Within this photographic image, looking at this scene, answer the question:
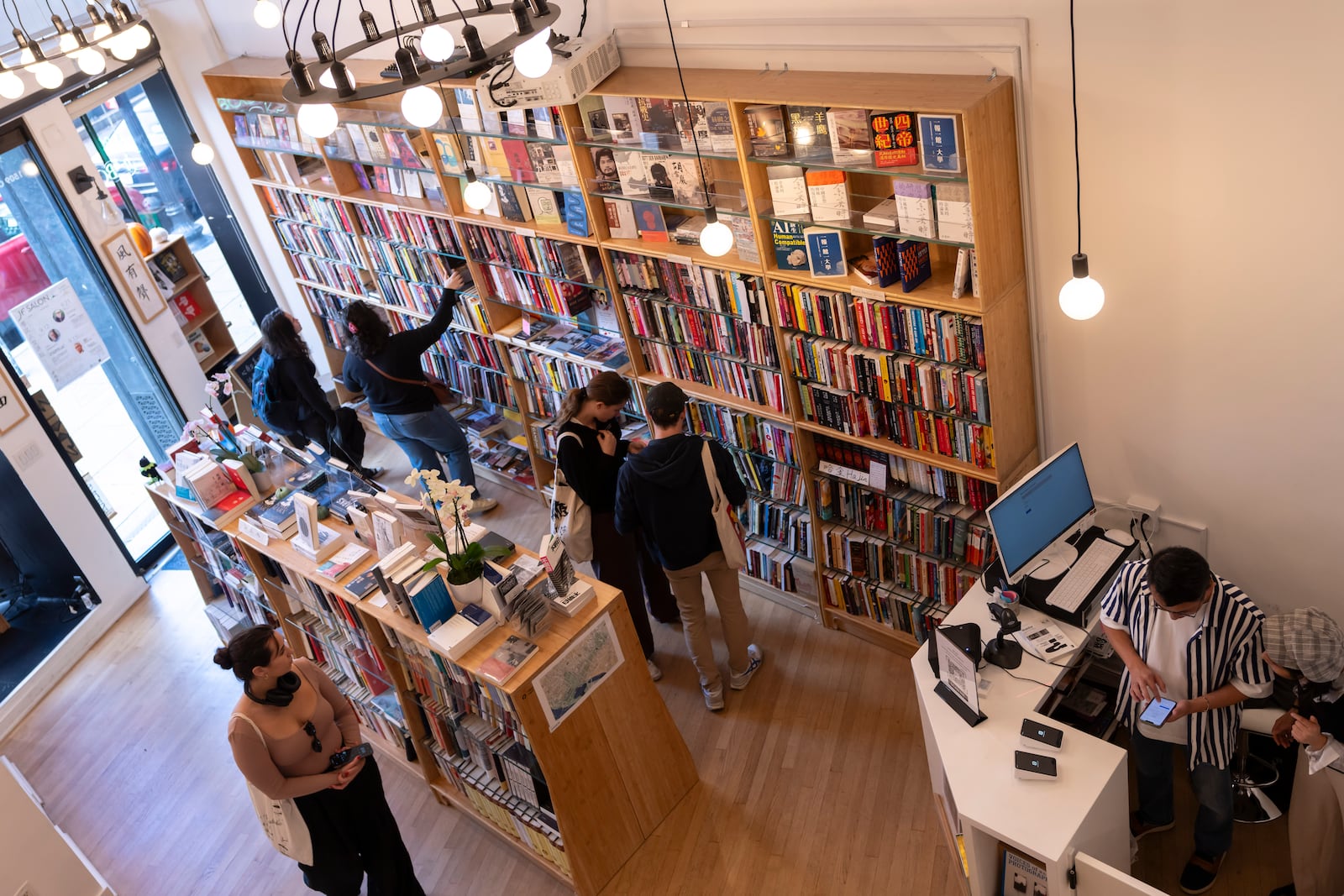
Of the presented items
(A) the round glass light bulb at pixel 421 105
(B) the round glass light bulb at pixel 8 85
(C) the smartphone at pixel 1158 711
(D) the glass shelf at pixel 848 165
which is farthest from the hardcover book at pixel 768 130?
(B) the round glass light bulb at pixel 8 85

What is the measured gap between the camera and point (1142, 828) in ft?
12.5

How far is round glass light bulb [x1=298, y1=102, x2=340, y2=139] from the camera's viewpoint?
289 centimetres

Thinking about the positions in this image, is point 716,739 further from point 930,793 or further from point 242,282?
point 242,282

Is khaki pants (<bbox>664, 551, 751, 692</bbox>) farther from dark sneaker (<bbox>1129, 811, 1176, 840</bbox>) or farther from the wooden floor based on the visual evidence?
dark sneaker (<bbox>1129, 811, 1176, 840</bbox>)

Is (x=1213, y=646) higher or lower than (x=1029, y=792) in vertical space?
higher

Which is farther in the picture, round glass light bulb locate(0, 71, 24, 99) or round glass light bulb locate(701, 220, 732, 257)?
round glass light bulb locate(0, 71, 24, 99)

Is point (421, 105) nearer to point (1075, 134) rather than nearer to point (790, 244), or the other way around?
point (790, 244)

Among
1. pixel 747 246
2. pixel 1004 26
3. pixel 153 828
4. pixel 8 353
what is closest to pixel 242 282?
pixel 8 353

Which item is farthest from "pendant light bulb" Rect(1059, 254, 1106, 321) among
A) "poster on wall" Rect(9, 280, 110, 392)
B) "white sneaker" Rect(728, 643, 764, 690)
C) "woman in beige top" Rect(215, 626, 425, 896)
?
"poster on wall" Rect(9, 280, 110, 392)

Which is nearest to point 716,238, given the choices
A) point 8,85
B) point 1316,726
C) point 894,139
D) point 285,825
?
point 894,139

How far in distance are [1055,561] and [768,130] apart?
2003 mm

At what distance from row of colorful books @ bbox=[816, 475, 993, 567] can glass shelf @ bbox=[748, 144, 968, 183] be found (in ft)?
4.85

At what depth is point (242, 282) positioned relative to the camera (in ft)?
25.4

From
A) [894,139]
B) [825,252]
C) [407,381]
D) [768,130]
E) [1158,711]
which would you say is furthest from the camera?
[407,381]
